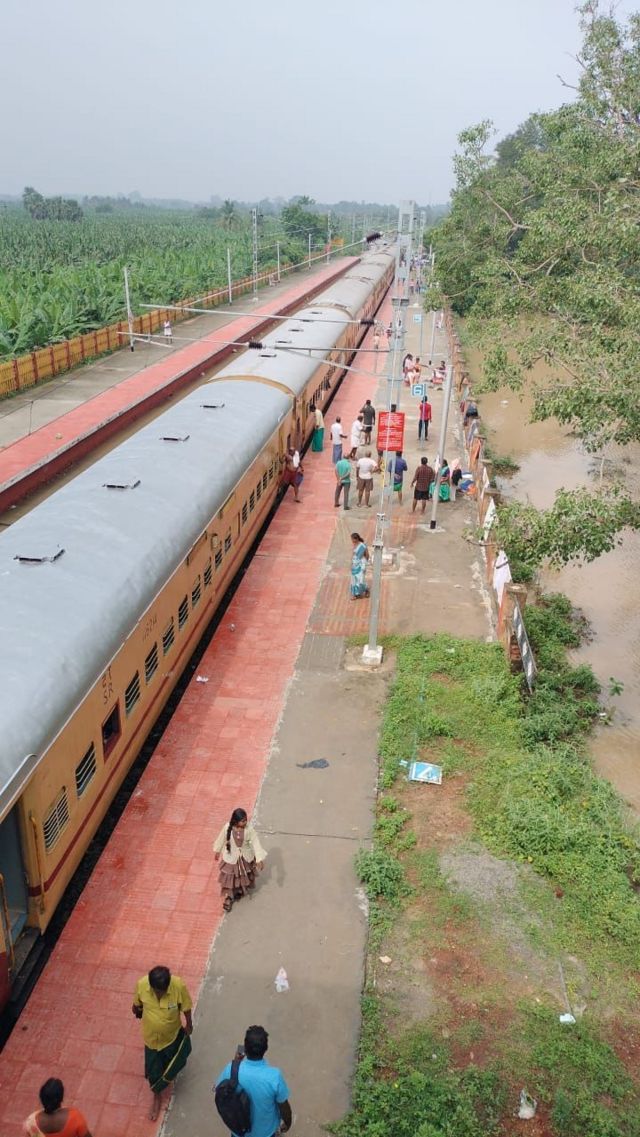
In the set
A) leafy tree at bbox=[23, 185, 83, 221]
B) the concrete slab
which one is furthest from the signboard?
leafy tree at bbox=[23, 185, 83, 221]

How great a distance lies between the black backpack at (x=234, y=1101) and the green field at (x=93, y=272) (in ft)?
84.0

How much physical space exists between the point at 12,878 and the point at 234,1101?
8.52 feet

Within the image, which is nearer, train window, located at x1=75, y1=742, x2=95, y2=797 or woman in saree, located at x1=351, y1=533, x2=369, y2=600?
train window, located at x1=75, y1=742, x2=95, y2=797

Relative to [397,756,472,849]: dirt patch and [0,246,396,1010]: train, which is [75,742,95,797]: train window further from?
[397,756,472,849]: dirt patch

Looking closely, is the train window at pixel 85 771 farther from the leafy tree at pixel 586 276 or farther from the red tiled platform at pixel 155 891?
the leafy tree at pixel 586 276

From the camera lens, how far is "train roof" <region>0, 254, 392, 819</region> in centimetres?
621

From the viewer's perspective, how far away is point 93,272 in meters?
40.3

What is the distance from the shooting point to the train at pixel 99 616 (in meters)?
6.17

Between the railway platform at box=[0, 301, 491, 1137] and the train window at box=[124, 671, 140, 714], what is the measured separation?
1.22 metres

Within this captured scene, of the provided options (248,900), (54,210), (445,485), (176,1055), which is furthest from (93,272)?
(54,210)

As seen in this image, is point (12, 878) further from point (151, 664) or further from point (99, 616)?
point (151, 664)

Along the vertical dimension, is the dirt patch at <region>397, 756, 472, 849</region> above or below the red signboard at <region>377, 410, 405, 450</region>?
below

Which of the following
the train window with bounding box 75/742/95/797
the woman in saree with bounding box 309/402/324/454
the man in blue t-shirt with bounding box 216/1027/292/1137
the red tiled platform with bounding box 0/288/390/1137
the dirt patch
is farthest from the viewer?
the woman in saree with bounding box 309/402/324/454

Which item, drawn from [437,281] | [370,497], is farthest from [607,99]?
[437,281]
